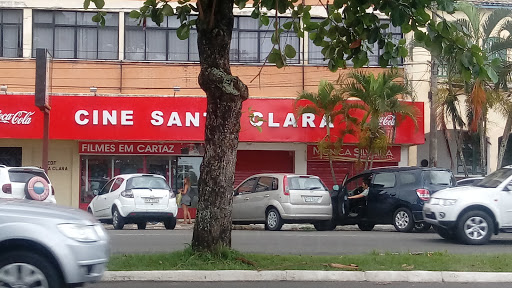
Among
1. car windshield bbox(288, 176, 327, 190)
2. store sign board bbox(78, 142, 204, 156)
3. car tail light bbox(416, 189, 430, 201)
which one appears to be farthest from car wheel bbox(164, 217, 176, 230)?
car tail light bbox(416, 189, 430, 201)

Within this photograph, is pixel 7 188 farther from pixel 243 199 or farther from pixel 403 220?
pixel 403 220

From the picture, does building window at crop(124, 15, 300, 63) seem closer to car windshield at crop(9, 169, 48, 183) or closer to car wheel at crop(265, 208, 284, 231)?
car wheel at crop(265, 208, 284, 231)

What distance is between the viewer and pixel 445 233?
15086 millimetres

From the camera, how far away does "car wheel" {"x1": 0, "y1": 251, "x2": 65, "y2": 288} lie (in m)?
6.50

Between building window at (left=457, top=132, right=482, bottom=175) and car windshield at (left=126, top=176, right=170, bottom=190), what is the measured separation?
13332 millimetres

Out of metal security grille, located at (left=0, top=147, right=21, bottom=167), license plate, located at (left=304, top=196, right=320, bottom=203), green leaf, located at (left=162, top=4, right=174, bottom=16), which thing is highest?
green leaf, located at (left=162, top=4, right=174, bottom=16)

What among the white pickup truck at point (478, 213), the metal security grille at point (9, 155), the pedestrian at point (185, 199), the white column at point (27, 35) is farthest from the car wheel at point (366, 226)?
the white column at point (27, 35)

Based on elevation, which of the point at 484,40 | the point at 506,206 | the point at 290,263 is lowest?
the point at 290,263

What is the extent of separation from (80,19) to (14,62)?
280 cm

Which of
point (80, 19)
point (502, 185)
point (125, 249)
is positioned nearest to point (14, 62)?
point (80, 19)

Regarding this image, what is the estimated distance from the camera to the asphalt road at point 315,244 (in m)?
12.7

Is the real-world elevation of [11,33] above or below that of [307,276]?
above

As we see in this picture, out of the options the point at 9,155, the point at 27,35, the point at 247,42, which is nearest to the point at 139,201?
the point at 9,155

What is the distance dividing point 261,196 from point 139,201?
3.27m
